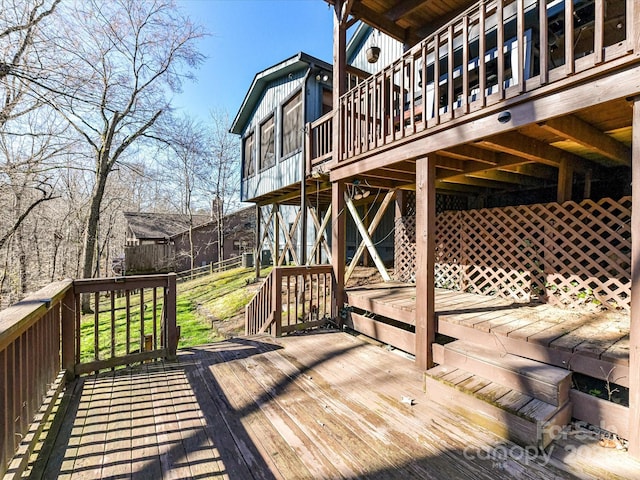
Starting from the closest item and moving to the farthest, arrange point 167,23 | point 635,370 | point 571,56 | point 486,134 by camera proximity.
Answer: point 635,370, point 571,56, point 486,134, point 167,23

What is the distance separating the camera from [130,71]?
454 inches

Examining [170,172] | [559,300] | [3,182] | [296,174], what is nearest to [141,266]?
[170,172]

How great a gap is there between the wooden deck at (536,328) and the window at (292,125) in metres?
5.25

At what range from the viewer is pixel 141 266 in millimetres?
18750

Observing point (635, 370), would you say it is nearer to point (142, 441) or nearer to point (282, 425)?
point (282, 425)

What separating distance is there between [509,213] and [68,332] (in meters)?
5.63

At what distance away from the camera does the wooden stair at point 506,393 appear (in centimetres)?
215

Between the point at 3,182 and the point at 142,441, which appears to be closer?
the point at 142,441

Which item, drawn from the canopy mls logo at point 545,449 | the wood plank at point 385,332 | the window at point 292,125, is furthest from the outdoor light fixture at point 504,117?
the window at point 292,125

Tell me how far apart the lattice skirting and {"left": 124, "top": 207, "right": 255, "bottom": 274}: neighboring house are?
61.1 ft

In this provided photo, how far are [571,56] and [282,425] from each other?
3.44 m

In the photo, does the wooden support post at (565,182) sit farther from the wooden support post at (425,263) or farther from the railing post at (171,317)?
the railing post at (171,317)

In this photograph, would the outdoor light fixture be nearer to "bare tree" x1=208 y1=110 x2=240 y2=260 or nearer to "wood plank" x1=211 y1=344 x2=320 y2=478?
"wood plank" x1=211 y1=344 x2=320 y2=478

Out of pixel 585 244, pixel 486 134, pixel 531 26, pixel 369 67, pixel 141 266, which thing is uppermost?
pixel 369 67
